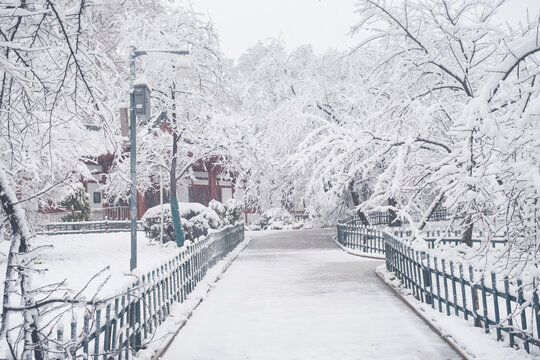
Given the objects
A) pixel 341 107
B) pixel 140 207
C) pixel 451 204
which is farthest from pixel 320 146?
pixel 140 207

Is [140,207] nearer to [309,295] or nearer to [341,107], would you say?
[341,107]

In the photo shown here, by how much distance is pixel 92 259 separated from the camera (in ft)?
59.5

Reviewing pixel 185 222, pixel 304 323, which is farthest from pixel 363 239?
pixel 304 323

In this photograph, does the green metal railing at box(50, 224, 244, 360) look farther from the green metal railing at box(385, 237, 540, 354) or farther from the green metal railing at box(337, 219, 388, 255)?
the green metal railing at box(337, 219, 388, 255)

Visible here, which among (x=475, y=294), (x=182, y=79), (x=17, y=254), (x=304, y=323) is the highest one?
(x=182, y=79)

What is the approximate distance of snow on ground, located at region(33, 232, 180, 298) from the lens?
13297 mm

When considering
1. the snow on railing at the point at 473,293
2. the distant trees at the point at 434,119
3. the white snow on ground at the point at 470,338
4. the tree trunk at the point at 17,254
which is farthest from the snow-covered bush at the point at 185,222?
the tree trunk at the point at 17,254

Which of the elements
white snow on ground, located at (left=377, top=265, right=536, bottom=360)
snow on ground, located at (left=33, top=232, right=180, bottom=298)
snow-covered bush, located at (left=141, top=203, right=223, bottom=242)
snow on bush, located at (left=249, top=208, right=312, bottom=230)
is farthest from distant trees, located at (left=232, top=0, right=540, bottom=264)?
snow on bush, located at (left=249, top=208, right=312, bottom=230)

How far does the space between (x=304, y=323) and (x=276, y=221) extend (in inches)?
1250

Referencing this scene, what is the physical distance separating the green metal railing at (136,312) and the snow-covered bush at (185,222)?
480cm

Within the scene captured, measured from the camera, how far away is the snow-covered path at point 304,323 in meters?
6.68

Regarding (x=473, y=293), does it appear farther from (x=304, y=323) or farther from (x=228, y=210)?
(x=228, y=210)

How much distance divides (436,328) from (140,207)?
25862 millimetres

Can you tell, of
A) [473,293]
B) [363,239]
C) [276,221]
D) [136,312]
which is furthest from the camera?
[276,221]
